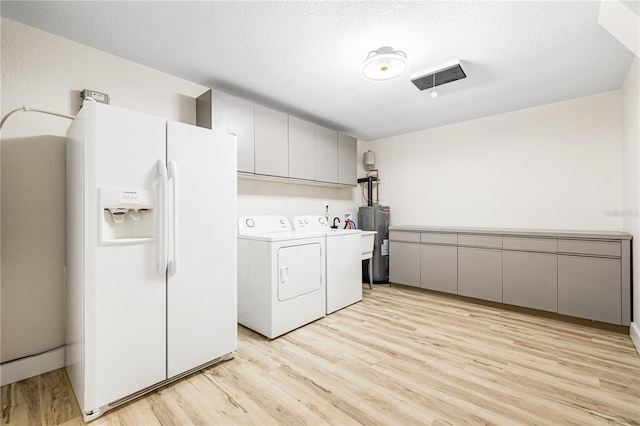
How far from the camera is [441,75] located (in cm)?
253

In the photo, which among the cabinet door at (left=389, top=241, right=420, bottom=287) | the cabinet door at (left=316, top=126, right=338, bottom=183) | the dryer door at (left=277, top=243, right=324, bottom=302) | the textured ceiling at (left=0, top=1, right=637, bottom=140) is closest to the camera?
the textured ceiling at (left=0, top=1, right=637, bottom=140)

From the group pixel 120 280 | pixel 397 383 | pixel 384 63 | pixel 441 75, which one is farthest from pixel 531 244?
pixel 120 280

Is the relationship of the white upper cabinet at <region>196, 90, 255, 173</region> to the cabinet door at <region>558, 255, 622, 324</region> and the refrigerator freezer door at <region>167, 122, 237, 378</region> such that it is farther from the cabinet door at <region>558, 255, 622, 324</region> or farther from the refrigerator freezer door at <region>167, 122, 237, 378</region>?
the cabinet door at <region>558, 255, 622, 324</region>

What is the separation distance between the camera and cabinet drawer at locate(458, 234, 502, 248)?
3190mm

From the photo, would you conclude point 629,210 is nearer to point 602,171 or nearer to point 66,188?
point 602,171

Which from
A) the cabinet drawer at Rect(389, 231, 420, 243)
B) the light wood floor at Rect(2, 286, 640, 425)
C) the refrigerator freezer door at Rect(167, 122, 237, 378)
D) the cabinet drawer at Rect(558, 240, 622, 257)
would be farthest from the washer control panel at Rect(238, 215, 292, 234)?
the cabinet drawer at Rect(558, 240, 622, 257)

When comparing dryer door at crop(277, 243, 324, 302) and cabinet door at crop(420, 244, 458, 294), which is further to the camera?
cabinet door at crop(420, 244, 458, 294)

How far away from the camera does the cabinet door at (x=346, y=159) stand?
402 cm

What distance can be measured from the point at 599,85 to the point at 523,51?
134 centimetres

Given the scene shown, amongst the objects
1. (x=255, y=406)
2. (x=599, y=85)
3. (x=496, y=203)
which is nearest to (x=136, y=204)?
(x=255, y=406)

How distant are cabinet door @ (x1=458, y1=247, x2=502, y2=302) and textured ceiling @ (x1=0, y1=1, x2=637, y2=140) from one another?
5.88ft

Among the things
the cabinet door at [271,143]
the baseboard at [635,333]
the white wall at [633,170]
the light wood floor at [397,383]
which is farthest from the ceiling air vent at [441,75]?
the baseboard at [635,333]

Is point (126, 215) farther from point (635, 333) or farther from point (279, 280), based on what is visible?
point (635, 333)

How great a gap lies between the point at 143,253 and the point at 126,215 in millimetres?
248
